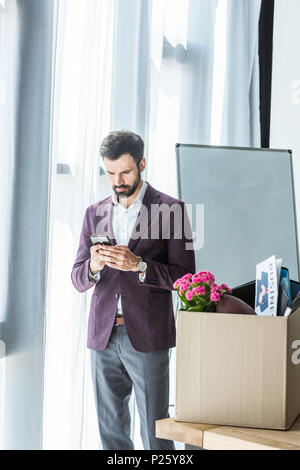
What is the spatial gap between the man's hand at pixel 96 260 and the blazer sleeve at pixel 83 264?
29mm

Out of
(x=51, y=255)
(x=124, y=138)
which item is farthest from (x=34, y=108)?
(x=51, y=255)

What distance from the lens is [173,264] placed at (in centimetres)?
199

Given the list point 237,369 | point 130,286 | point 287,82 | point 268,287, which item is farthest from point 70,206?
point 287,82

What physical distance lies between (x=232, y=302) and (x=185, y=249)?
3.40 ft

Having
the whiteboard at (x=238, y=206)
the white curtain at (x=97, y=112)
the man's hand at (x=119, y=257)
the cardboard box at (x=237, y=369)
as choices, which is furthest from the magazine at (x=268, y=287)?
the whiteboard at (x=238, y=206)

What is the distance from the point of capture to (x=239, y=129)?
117 inches

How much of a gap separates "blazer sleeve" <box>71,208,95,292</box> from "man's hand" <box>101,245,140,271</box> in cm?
10

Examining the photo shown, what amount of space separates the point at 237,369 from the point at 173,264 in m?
1.08

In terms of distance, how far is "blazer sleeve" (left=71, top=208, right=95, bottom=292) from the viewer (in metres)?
1.93

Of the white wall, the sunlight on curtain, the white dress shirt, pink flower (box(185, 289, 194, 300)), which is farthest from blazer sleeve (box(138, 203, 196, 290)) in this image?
the white wall

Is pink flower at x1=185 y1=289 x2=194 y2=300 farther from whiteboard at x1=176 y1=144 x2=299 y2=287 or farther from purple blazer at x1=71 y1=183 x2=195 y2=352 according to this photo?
whiteboard at x1=176 y1=144 x2=299 y2=287

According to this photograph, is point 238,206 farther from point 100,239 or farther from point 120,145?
point 100,239

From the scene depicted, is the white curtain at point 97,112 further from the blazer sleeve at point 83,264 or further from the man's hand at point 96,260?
the man's hand at point 96,260

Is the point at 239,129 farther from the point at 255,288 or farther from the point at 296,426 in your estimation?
the point at 296,426
